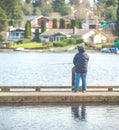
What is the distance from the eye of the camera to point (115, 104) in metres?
26.5

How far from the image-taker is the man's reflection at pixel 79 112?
2352 cm

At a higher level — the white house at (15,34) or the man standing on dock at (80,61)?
the man standing on dock at (80,61)

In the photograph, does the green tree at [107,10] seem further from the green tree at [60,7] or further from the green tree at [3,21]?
the green tree at [3,21]

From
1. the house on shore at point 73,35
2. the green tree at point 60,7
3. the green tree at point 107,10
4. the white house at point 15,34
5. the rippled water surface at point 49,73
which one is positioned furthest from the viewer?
the green tree at point 60,7

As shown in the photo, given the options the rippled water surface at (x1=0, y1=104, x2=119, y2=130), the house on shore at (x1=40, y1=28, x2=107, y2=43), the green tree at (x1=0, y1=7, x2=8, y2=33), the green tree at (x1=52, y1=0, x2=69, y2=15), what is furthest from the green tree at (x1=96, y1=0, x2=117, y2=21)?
the rippled water surface at (x1=0, y1=104, x2=119, y2=130)

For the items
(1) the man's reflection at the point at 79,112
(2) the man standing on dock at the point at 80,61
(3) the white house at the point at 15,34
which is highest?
(2) the man standing on dock at the point at 80,61

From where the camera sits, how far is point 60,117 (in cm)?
2345

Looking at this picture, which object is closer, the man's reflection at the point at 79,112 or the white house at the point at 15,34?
the man's reflection at the point at 79,112

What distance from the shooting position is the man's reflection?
77.2 ft

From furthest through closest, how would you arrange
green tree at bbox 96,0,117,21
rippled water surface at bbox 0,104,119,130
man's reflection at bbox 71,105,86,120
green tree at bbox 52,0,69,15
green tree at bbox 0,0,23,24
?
1. green tree at bbox 52,0,69,15
2. green tree at bbox 96,0,117,21
3. green tree at bbox 0,0,23,24
4. man's reflection at bbox 71,105,86,120
5. rippled water surface at bbox 0,104,119,130

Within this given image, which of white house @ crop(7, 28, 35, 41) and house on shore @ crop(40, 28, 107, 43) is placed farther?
white house @ crop(7, 28, 35, 41)

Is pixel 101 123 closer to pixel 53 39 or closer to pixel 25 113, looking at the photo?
pixel 25 113

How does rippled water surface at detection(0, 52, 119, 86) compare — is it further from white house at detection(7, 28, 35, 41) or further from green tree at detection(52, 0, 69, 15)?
green tree at detection(52, 0, 69, 15)

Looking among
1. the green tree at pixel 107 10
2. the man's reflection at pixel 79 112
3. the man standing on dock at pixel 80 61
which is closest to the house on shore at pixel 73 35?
the green tree at pixel 107 10
